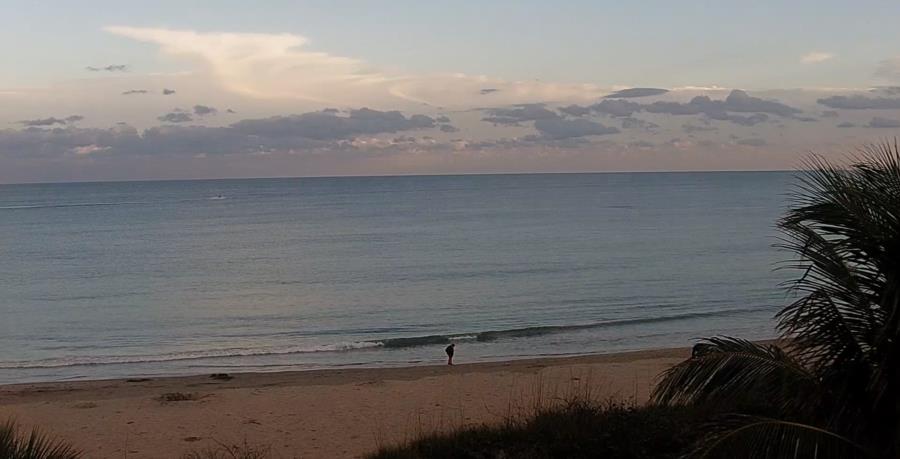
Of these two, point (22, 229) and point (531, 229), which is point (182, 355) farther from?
point (22, 229)

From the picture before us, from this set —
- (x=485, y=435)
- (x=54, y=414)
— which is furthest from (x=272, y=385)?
(x=485, y=435)

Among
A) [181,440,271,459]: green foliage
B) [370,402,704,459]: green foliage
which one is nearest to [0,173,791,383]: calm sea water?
[181,440,271,459]: green foliage

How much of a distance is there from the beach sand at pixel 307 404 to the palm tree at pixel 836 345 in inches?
228

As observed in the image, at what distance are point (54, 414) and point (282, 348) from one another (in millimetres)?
9833

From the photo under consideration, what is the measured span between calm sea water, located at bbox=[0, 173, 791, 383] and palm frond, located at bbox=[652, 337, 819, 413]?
1575 centimetres

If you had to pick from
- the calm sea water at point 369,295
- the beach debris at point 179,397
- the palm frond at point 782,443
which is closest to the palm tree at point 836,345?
the palm frond at point 782,443

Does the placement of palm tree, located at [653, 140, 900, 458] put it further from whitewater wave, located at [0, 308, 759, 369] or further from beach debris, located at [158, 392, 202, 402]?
whitewater wave, located at [0, 308, 759, 369]

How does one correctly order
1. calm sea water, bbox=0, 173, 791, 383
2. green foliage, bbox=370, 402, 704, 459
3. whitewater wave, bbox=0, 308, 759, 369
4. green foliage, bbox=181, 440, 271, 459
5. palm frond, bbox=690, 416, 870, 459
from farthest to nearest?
calm sea water, bbox=0, 173, 791, 383 < whitewater wave, bbox=0, 308, 759, 369 < green foliage, bbox=181, 440, 271, 459 < green foliage, bbox=370, 402, 704, 459 < palm frond, bbox=690, 416, 870, 459

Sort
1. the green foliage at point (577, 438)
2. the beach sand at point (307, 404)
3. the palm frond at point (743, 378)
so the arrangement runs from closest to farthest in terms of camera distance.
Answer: the palm frond at point (743, 378)
the green foliage at point (577, 438)
the beach sand at point (307, 404)

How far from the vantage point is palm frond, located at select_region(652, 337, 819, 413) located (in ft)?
19.9

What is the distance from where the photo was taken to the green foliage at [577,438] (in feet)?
28.2

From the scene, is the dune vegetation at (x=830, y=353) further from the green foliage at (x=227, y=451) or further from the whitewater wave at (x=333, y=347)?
the whitewater wave at (x=333, y=347)

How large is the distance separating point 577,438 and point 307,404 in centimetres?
687

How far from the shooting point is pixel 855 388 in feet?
18.6
